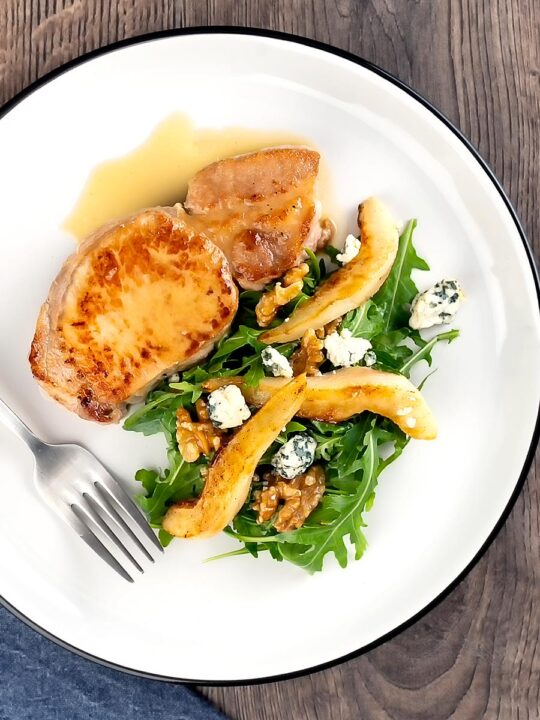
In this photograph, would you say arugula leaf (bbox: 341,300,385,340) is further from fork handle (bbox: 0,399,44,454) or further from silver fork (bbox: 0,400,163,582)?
fork handle (bbox: 0,399,44,454)

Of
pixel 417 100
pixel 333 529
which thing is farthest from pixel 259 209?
Result: pixel 333 529

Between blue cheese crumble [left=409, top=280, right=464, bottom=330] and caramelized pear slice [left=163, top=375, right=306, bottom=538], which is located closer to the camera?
caramelized pear slice [left=163, top=375, right=306, bottom=538]

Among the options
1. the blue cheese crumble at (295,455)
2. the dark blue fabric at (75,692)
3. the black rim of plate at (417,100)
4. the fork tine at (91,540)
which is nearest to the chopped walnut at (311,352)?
the blue cheese crumble at (295,455)

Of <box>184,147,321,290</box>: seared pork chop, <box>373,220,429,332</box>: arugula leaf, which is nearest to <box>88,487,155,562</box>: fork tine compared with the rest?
<box>184,147,321,290</box>: seared pork chop

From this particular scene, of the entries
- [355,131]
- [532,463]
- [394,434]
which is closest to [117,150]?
[355,131]

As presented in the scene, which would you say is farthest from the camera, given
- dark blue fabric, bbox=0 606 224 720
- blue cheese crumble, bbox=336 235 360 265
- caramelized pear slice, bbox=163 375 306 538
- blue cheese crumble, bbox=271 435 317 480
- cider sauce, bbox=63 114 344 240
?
dark blue fabric, bbox=0 606 224 720
